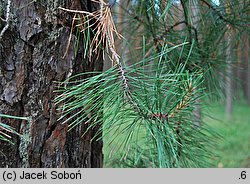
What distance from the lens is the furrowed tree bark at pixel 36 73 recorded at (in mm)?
718

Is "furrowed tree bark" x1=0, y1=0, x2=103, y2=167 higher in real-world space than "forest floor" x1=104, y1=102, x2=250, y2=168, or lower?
higher

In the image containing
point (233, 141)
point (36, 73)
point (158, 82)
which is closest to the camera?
point (158, 82)

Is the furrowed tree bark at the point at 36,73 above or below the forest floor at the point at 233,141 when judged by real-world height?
above

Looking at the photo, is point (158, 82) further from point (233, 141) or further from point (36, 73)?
point (233, 141)

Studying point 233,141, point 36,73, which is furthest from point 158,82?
point 233,141

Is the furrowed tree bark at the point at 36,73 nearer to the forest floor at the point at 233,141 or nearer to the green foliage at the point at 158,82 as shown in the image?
the green foliage at the point at 158,82

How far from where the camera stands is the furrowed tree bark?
0.72 m

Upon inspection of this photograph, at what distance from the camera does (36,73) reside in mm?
734

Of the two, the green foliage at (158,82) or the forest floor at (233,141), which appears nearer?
the green foliage at (158,82)

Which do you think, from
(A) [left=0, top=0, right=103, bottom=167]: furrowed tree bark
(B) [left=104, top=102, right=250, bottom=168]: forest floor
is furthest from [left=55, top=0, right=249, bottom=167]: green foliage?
(B) [left=104, top=102, right=250, bottom=168]: forest floor

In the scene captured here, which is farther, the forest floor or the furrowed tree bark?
the forest floor

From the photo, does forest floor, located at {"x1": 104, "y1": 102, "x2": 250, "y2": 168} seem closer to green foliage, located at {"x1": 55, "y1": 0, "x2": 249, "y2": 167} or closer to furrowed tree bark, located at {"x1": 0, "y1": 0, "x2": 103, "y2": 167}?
green foliage, located at {"x1": 55, "y1": 0, "x2": 249, "y2": 167}

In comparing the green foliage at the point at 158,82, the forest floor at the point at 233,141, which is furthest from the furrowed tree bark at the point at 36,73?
the forest floor at the point at 233,141

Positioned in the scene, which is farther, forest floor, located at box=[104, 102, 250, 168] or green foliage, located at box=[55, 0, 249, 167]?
forest floor, located at box=[104, 102, 250, 168]
